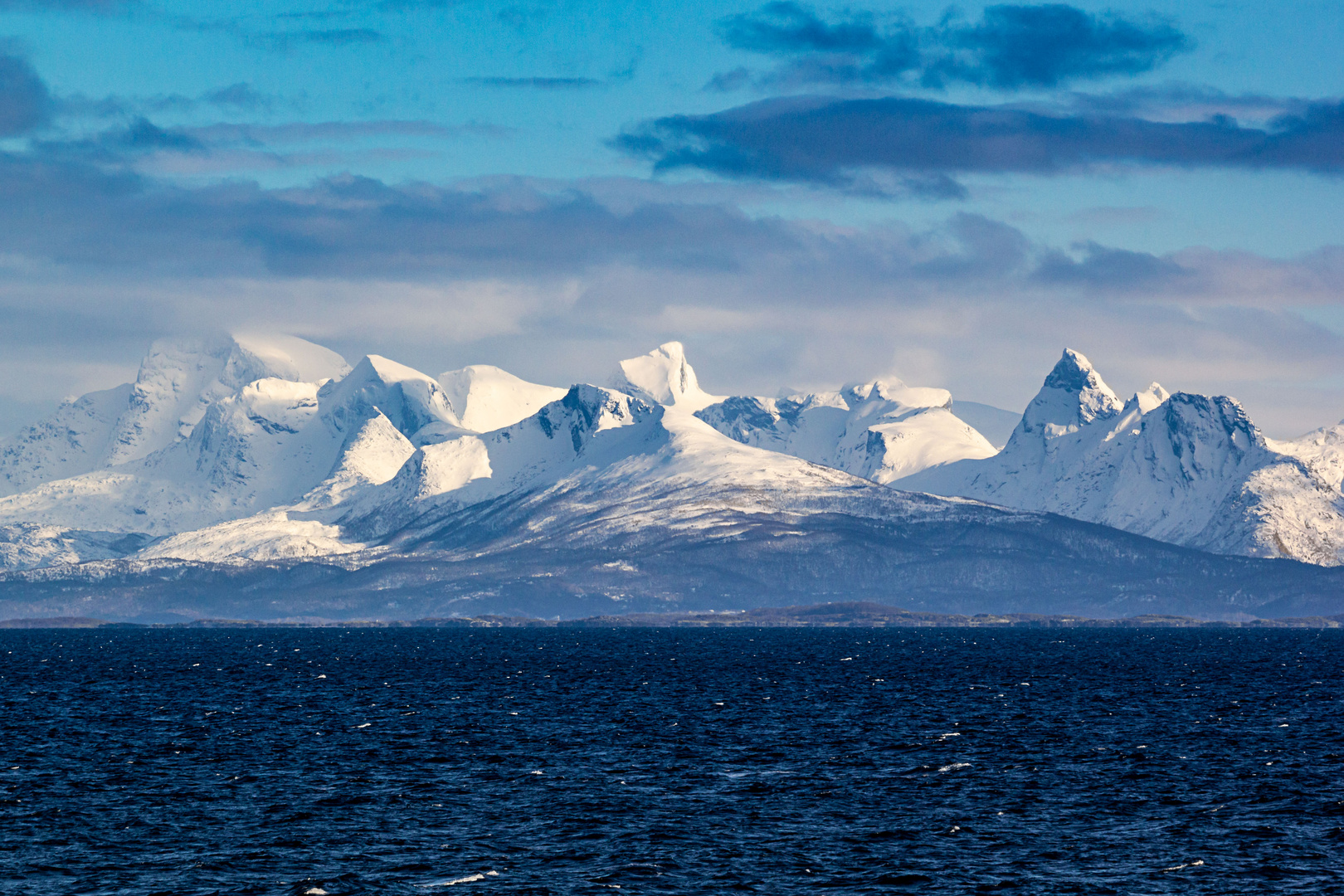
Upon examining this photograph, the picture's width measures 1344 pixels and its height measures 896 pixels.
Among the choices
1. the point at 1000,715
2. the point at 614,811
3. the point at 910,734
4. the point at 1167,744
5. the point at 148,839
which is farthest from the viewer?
the point at 1000,715

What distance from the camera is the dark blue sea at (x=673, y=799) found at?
78.2 meters

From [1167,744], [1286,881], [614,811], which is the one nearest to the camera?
[1286,881]

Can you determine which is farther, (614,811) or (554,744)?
(554,744)

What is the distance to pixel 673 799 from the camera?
100 metres

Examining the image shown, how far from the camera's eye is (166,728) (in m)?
141

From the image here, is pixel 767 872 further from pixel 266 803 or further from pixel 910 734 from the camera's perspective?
pixel 910 734

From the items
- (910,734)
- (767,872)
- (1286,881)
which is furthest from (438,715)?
(1286,881)

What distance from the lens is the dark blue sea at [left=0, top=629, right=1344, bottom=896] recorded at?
78.2 m

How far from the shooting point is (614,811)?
95.6 m

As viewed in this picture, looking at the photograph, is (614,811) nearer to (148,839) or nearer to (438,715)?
(148,839)

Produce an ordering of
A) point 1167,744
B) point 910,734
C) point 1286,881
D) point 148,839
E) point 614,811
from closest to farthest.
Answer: point 1286,881 → point 148,839 → point 614,811 → point 1167,744 → point 910,734

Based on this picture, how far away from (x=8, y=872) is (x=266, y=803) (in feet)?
68.1

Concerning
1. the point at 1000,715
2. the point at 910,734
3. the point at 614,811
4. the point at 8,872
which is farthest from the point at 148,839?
the point at 1000,715

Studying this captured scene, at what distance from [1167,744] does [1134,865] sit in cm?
4935
